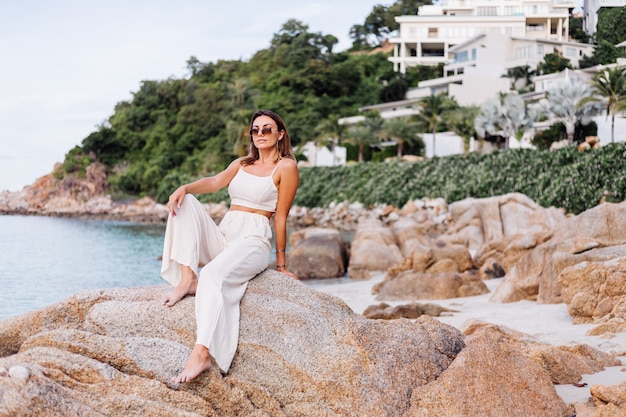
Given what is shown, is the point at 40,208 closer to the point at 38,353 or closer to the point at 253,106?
the point at 253,106

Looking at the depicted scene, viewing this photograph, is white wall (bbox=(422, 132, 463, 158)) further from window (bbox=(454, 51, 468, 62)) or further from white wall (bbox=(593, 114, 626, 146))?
window (bbox=(454, 51, 468, 62))

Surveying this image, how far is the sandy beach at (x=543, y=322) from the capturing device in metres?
6.21

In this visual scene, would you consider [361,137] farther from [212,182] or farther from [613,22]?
[212,182]

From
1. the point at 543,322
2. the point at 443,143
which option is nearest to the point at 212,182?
the point at 543,322

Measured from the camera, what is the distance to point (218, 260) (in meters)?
5.23

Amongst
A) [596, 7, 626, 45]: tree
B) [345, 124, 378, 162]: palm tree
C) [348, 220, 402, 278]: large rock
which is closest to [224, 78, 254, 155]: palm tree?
[345, 124, 378, 162]: palm tree

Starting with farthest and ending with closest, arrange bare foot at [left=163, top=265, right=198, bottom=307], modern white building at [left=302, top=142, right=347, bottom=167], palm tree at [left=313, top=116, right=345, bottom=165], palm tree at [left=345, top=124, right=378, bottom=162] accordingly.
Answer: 1. modern white building at [left=302, top=142, right=347, bottom=167]
2. palm tree at [left=313, top=116, right=345, bottom=165]
3. palm tree at [left=345, top=124, right=378, bottom=162]
4. bare foot at [left=163, top=265, right=198, bottom=307]

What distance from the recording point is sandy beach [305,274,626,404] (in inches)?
244

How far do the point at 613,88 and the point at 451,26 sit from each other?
175 ft

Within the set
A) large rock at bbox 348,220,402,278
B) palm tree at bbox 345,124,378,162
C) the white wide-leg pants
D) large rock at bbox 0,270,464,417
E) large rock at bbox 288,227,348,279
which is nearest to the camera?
large rock at bbox 0,270,464,417

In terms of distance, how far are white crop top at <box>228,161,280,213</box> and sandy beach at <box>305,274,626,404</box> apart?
2.75m

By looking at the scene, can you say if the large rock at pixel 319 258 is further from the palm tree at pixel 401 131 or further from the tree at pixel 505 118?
the palm tree at pixel 401 131

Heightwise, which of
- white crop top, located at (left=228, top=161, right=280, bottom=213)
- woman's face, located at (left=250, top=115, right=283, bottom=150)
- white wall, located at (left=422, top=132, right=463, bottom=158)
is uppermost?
white wall, located at (left=422, top=132, right=463, bottom=158)

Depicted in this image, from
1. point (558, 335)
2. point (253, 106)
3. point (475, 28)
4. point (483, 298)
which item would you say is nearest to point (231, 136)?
point (253, 106)
